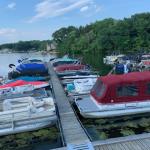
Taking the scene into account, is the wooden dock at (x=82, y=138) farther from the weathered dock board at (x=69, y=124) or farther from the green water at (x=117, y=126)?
the green water at (x=117, y=126)

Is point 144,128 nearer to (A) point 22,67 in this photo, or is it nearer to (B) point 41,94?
(B) point 41,94

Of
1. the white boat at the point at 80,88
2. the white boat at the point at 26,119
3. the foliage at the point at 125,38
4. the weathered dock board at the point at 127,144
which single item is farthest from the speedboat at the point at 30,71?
the foliage at the point at 125,38

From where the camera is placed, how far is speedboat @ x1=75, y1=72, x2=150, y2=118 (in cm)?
1546

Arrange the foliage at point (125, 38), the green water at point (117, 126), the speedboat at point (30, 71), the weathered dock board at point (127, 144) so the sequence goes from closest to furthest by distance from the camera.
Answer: the weathered dock board at point (127, 144) < the green water at point (117, 126) < the speedboat at point (30, 71) < the foliage at point (125, 38)

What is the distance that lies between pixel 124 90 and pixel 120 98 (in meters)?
0.46

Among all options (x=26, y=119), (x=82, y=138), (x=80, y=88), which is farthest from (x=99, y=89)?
(x=82, y=138)

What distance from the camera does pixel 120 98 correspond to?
1556 cm

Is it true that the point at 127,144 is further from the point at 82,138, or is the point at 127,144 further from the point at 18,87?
the point at 18,87

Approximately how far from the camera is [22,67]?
3081 centimetres

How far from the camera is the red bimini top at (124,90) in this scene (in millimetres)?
15484

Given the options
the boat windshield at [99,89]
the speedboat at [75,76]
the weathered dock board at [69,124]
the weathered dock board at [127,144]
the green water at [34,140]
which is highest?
the boat windshield at [99,89]

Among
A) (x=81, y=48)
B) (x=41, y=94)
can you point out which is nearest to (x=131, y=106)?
(x=41, y=94)

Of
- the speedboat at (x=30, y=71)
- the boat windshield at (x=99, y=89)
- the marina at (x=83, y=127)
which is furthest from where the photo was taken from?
the speedboat at (x=30, y=71)

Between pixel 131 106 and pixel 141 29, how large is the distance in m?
58.2
